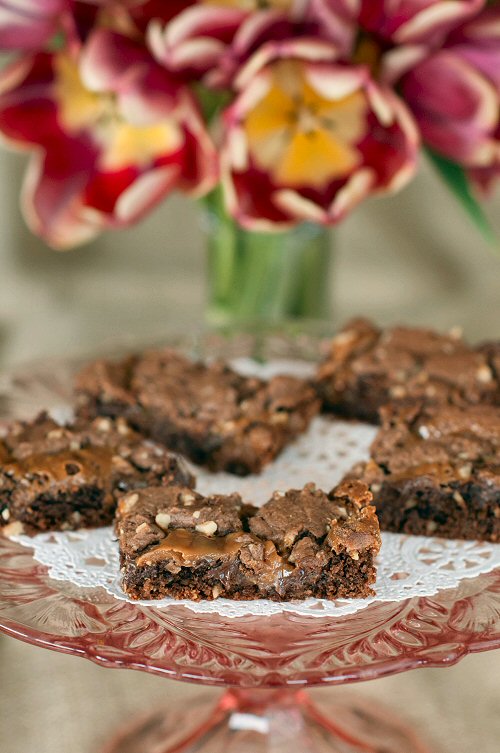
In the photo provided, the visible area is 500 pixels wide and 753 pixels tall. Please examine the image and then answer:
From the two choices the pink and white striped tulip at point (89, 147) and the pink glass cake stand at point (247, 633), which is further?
the pink and white striped tulip at point (89, 147)

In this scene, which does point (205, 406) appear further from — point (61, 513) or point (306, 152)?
point (306, 152)

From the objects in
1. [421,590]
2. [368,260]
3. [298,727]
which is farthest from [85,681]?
[368,260]

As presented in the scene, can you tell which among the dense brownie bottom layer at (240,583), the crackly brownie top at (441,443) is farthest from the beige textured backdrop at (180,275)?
the dense brownie bottom layer at (240,583)

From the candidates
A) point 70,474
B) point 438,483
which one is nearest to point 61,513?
point 70,474

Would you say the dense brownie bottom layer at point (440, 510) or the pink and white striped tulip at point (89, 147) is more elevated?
the pink and white striped tulip at point (89, 147)

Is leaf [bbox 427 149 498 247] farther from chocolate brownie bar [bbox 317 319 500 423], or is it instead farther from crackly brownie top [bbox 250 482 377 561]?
crackly brownie top [bbox 250 482 377 561]

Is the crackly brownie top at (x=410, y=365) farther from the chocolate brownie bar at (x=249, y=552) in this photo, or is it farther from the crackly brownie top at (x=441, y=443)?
the chocolate brownie bar at (x=249, y=552)
